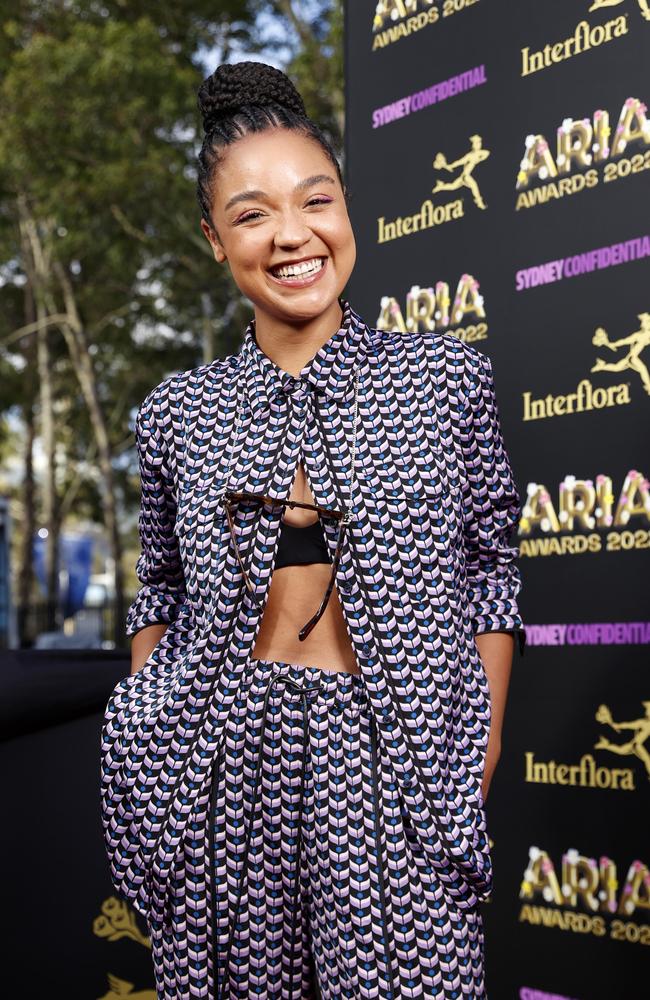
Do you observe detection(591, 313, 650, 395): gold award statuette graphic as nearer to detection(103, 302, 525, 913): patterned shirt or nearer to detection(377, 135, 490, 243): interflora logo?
detection(377, 135, 490, 243): interflora logo

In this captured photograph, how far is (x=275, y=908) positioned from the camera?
1.74m

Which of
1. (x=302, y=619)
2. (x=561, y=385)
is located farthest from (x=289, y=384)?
(x=561, y=385)

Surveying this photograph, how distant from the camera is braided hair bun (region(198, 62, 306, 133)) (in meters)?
1.92

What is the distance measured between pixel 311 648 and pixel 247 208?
70 centimetres

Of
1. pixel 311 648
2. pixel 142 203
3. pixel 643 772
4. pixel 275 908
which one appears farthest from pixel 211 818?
pixel 142 203

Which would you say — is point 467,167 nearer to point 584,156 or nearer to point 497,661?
point 584,156

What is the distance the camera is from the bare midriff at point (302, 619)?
1.80 metres

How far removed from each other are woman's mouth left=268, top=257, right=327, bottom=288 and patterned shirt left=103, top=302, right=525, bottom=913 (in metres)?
0.10

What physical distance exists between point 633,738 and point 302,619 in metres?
1.72

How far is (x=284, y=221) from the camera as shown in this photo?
1874 millimetres

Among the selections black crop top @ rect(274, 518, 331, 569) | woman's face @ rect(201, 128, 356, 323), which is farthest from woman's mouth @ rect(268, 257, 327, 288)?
black crop top @ rect(274, 518, 331, 569)

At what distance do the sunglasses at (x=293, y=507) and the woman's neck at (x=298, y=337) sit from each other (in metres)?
0.26

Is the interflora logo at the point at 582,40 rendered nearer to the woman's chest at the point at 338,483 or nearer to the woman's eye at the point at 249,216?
the woman's eye at the point at 249,216

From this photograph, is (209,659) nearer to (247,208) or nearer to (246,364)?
(246,364)
